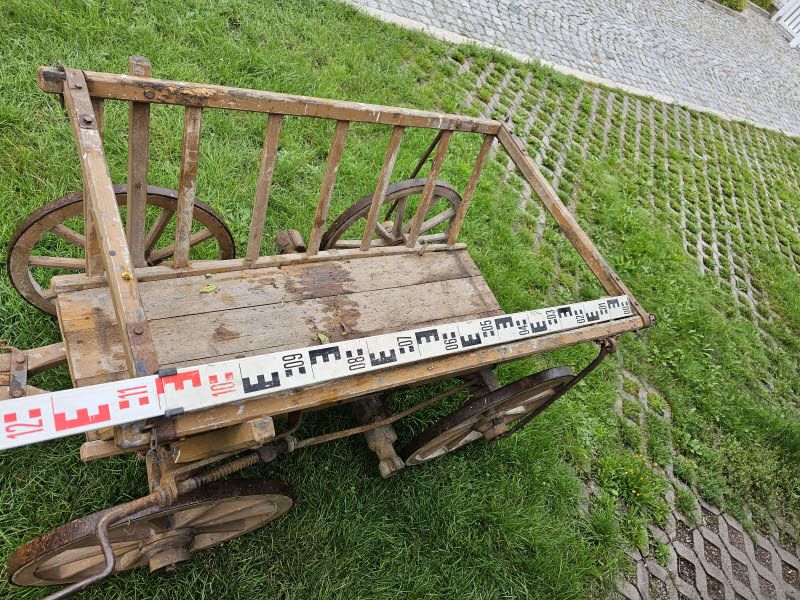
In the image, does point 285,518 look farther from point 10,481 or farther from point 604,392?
point 604,392

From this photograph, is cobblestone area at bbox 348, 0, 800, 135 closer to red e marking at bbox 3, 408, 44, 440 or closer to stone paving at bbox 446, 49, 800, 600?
stone paving at bbox 446, 49, 800, 600

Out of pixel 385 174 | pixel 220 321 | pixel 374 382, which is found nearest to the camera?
pixel 374 382

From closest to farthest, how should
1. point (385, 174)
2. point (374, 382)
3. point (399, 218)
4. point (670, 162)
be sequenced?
point (374, 382) < point (385, 174) < point (399, 218) < point (670, 162)

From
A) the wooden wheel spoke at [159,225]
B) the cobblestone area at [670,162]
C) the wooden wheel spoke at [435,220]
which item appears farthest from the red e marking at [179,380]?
the cobblestone area at [670,162]

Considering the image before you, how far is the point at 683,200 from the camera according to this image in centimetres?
700

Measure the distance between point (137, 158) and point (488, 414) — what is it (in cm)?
213

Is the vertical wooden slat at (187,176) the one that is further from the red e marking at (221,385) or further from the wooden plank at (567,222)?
the wooden plank at (567,222)

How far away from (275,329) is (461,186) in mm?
3046

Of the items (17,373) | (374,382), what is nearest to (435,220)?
(374,382)

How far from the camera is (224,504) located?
7.61 ft

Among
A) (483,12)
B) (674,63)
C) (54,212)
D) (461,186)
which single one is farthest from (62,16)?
(674,63)

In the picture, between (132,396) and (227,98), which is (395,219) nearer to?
(227,98)

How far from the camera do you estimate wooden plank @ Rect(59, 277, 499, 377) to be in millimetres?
2057

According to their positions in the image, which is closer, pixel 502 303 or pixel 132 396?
pixel 132 396
